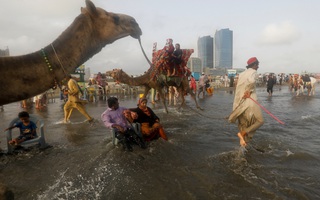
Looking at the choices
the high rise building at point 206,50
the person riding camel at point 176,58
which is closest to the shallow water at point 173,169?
the person riding camel at point 176,58

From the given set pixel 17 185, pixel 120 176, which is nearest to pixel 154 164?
pixel 120 176

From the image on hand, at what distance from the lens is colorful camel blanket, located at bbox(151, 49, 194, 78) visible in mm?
10562

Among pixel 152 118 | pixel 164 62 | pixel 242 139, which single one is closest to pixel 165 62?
pixel 164 62

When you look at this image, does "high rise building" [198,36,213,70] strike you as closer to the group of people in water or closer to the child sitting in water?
the group of people in water

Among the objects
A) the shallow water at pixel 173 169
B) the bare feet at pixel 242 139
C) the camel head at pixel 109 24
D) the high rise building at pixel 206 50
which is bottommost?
the shallow water at pixel 173 169

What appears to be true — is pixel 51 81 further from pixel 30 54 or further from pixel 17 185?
pixel 17 185

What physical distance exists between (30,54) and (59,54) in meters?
0.28

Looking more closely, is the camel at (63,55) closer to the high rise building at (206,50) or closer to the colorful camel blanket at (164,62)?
the colorful camel blanket at (164,62)

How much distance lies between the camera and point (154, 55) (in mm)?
11016

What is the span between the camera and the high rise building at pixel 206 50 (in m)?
189

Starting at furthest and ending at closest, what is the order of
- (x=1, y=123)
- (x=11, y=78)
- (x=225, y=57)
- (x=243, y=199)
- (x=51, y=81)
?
(x=225, y=57) < (x=1, y=123) < (x=243, y=199) < (x=51, y=81) < (x=11, y=78)

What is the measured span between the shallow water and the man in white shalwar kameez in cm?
46

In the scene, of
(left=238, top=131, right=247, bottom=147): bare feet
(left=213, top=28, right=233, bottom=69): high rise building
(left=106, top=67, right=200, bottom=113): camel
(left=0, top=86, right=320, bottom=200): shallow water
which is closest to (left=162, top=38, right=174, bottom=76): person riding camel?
(left=106, top=67, right=200, bottom=113): camel

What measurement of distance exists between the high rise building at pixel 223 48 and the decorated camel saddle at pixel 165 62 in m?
183
